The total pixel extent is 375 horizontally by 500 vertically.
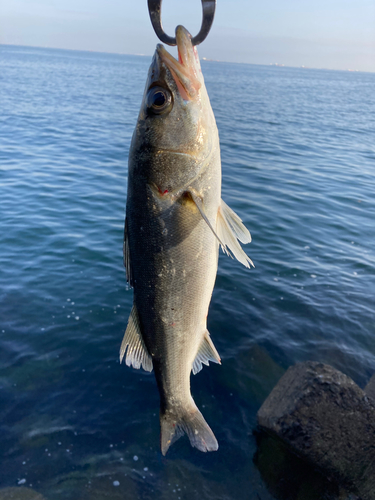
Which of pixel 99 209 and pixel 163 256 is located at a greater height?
pixel 163 256

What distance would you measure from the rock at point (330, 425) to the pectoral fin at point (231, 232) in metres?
3.64

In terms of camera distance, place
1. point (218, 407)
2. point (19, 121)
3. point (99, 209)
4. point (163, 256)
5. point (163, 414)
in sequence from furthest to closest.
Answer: point (19, 121), point (99, 209), point (218, 407), point (163, 414), point (163, 256)

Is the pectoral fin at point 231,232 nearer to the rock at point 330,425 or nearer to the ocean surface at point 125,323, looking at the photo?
the rock at point 330,425

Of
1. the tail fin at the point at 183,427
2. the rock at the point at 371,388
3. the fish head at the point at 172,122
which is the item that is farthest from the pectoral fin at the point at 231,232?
the rock at the point at 371,388

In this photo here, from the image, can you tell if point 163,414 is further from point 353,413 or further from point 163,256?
point 353,413

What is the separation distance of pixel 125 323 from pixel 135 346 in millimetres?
5344

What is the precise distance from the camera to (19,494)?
18.2 feet

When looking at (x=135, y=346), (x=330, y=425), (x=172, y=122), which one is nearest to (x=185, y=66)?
(x=172, y=122)

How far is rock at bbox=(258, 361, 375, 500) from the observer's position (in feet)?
17.8

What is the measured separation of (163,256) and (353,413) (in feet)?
14.4

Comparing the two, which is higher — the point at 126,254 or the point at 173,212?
the point at 173,212

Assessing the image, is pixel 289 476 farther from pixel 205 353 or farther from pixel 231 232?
pixel 231 232

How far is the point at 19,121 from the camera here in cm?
2811

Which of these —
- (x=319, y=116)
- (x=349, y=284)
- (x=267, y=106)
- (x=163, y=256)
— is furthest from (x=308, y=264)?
(x=267, y=106)
